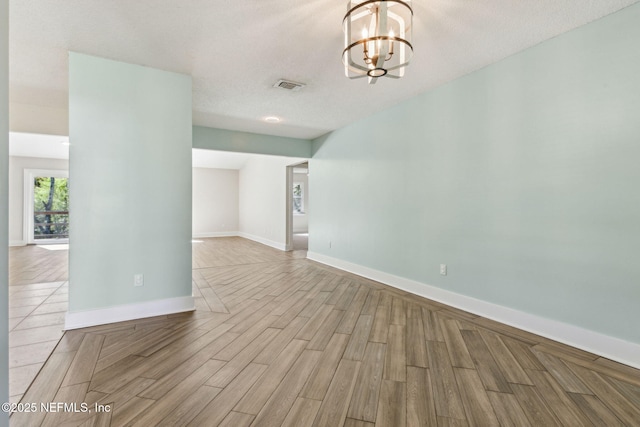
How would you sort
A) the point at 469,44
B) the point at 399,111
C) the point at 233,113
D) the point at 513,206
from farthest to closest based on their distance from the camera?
the point at 233,113 < the point at 399,111 < the point at 513,206 < the point at 469,44

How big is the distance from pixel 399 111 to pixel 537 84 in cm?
165

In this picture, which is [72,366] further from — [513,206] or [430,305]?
[513,206]

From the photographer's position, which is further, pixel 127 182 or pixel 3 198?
pixel 127 182

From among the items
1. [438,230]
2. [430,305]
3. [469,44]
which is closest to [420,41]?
[469,44]

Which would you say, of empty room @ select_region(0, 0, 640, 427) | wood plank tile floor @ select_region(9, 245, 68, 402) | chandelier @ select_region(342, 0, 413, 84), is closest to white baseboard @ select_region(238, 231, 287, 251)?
empty room @ select_region(0, 0, 640, 427)

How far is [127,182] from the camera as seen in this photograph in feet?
9.45

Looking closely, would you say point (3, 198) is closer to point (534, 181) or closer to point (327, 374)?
point (327, 374)

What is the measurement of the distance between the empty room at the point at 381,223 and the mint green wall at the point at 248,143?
36.9 inches

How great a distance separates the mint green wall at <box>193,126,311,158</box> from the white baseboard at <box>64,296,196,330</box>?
2.89 metres

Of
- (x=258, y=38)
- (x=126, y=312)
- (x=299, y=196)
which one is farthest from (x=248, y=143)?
(x=299, y=196)

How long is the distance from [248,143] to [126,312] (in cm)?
354

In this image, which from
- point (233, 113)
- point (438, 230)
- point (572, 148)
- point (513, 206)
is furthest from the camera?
point (233, 113)

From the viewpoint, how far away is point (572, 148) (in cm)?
238

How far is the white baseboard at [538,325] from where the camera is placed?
6.93 feet
